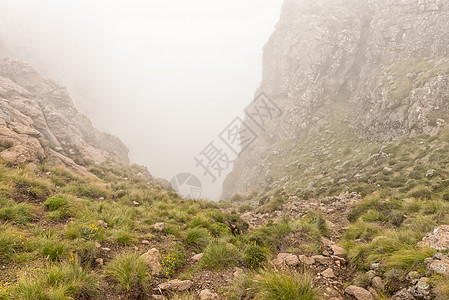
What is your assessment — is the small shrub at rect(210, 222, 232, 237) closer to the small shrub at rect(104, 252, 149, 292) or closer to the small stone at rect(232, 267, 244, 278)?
the small stone at rect(232, 267, 244, 278)

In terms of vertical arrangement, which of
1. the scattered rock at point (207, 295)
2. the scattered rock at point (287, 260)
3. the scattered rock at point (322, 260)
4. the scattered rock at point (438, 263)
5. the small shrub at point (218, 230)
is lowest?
the scattered rock at point (438, 263)

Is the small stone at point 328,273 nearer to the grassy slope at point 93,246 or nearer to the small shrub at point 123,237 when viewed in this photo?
the grassy slope at point 93,246

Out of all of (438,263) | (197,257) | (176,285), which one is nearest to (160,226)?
(197,257)

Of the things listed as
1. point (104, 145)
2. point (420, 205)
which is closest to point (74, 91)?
point (104, 145)

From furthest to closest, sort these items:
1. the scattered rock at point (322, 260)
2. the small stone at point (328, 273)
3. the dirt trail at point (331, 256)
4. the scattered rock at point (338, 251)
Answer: the scattered rock at point (338, 251), the scattered rock at point (322, 260), the small stone at point (328, 273), the dirt trail at point (331, 256)

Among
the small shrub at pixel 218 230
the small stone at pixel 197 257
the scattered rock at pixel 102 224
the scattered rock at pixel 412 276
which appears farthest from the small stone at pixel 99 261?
the scattered rock at pixel 412 276

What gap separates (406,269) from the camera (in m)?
4.53

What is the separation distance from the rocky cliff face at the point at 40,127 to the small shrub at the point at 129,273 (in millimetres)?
10987

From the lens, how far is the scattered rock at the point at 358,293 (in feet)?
14.8

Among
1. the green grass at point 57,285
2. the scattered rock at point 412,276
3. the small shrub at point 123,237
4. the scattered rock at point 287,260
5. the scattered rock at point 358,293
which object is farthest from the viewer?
the small shrub at point 123,237

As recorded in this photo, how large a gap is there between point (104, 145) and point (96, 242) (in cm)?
3253

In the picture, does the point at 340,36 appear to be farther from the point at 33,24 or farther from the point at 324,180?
the point at 33,24

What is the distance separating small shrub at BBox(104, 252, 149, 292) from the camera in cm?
473

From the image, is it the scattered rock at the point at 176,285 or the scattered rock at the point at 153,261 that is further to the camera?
the scattered rock at the point at 153,261
